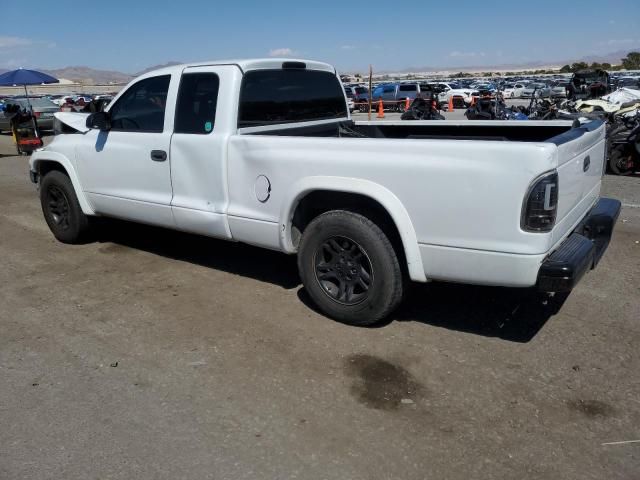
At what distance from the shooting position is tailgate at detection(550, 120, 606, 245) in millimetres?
3400

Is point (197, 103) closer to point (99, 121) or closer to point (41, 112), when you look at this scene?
point (99, 121)

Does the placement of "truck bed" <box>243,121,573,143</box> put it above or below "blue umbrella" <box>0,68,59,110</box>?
below

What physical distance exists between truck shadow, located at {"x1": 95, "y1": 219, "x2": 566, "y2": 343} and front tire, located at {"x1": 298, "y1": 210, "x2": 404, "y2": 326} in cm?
30

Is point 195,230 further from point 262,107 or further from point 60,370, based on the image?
point 60,370

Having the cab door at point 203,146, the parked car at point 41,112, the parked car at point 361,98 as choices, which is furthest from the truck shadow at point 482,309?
the parked car at point 361,98

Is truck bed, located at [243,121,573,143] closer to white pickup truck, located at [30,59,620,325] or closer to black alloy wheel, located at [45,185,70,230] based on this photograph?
white pickup truck, located at [30,59,620,325]

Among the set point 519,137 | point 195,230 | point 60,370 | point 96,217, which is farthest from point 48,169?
point 519,137

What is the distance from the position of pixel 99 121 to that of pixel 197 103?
3.87ft

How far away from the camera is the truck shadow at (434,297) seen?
13.7ft

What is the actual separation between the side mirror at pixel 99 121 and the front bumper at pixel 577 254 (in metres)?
4.11

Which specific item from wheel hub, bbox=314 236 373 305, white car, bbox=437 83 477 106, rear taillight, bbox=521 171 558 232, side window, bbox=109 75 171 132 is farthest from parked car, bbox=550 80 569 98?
rear taillight, bbox=521 171 558 232

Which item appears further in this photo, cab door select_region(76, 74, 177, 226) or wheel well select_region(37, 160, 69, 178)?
wheel well select_region(37, 160, 69, 178)

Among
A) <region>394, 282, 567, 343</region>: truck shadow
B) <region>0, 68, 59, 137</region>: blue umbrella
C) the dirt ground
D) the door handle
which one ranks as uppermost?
<region>0, 68, 59, 137</region>: blue umbrella

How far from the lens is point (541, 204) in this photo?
3.19 meters
